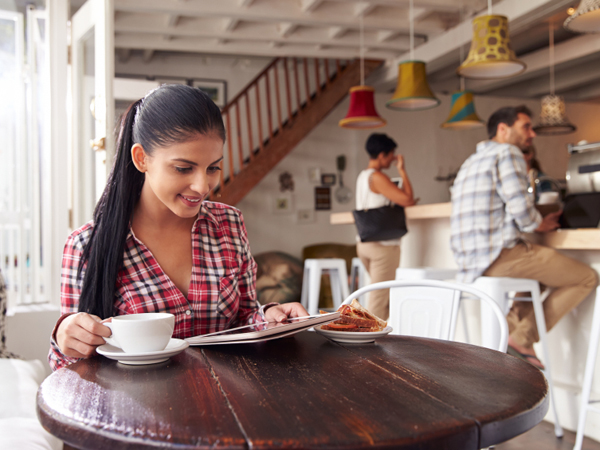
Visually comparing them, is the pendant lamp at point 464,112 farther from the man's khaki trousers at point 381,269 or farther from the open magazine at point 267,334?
the open magazine at point 267,334

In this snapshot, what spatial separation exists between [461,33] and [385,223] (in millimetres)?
3055

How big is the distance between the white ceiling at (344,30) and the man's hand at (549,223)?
271 centimetres

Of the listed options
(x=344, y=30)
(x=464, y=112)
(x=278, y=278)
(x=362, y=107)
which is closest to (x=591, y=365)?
(x=362, y=107)

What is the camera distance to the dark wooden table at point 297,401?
2.05ft

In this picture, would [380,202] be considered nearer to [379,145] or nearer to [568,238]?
[379,145]

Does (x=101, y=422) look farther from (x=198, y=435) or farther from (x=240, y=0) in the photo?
(x=240, y=0)

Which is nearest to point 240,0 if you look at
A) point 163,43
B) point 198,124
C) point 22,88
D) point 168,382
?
point 163,43

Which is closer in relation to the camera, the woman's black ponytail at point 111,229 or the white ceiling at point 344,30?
the woman's black ponytail at point 111,229

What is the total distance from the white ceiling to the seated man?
8.78 feet

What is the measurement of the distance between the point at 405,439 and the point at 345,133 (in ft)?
25.0

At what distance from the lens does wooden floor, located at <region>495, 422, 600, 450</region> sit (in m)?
2.53

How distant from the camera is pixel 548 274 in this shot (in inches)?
112

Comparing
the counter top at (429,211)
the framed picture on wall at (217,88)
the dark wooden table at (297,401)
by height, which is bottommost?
the dark wooden table at (297,401)

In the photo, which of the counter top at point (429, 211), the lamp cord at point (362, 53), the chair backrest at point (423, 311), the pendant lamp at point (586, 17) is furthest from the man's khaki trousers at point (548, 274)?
the lamp cord at point (362, 53)
